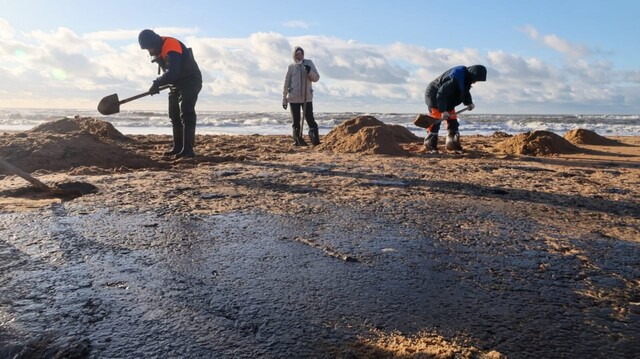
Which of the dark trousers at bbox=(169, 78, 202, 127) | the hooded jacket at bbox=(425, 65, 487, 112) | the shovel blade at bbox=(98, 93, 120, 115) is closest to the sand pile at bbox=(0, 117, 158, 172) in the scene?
the shovel blade at bbox=(98, 93, 120, 115)

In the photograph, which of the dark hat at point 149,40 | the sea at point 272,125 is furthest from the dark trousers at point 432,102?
the sea at point 272,125

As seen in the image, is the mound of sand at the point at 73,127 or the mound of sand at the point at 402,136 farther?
the mound of sand at the point at 402,136

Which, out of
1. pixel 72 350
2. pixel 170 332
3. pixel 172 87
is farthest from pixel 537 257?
pixel 172 87

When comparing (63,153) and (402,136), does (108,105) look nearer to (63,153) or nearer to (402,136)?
(63,153)

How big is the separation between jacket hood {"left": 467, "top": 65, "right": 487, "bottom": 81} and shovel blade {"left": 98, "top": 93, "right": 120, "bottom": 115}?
5.17 meters

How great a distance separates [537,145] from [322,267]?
6331 millimetres

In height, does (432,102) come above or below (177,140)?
above

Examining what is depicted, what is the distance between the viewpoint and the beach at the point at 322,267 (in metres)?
1.51

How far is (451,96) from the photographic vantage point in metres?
7.27

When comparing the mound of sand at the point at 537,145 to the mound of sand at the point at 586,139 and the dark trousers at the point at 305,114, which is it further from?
the dark trousers at the point at 305,114

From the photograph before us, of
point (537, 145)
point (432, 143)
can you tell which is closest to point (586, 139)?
point (537, 145)

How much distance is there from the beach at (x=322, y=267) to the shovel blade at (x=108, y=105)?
80.3 inches

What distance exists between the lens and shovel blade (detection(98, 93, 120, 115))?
6.39 meters

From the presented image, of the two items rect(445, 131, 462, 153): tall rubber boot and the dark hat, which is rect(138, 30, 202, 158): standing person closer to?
the dark hat
